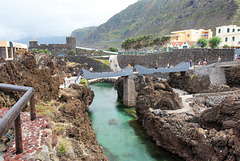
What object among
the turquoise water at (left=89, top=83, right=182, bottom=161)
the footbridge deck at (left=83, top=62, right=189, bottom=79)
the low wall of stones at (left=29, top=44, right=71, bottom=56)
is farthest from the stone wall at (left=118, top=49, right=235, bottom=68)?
the low wall of stones at (left=29, top=44, right=71, bottom=56)

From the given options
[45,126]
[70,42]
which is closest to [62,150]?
[45,126]

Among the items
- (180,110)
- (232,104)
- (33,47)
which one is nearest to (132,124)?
(180,110)

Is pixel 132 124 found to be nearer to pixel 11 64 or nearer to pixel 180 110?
pixel 180 110

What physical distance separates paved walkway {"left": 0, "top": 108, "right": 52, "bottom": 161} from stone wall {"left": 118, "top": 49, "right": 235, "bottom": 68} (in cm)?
3321

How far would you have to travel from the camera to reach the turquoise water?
14.6m

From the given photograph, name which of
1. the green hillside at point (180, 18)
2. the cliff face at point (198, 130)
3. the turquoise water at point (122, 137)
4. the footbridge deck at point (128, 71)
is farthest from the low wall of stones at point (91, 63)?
the green hillside at point (180, 18)

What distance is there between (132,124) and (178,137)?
23.7 ft

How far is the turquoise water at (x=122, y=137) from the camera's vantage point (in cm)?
1465

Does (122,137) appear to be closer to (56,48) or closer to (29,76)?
(29,76)

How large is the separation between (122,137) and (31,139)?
1332 centimetres

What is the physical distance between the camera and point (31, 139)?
517 cm

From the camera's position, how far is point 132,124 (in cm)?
2058

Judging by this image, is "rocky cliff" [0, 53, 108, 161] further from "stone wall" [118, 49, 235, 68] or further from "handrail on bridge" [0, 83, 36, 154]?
"stone wall" [118, 49, 235, 68]

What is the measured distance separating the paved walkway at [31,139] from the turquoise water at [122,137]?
929 cm
